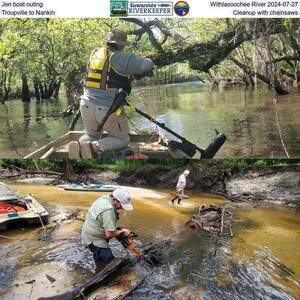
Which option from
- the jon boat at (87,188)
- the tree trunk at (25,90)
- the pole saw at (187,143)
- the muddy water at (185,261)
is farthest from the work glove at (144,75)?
the jon boat at (87,188)

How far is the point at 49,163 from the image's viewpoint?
1115 centimetres

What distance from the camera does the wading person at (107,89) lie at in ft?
28.0

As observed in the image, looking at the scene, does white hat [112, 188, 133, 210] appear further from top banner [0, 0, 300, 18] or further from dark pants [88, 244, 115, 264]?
top banner [0, 0, 300, 18]

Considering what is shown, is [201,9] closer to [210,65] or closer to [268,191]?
[210,65]

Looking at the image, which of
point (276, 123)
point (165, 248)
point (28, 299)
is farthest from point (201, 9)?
point (28, 299)

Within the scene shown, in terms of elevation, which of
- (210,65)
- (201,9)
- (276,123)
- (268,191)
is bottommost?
(268,191)

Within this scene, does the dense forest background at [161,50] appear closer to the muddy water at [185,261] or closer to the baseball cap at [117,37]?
the baseball cap at [117,37]

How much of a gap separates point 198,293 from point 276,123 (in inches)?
188

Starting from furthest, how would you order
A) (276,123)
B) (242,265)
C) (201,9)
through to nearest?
1. (276,123)
2. (201,9)
3. (242,265)

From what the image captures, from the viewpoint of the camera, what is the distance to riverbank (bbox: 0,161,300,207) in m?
11.2

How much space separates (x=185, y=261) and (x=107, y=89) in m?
3.95

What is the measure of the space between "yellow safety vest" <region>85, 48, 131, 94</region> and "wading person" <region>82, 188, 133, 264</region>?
13.0ft

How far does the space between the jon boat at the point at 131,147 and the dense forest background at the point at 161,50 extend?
994mm

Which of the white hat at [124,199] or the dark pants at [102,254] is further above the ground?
the white hat at [124,199]
